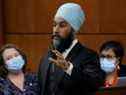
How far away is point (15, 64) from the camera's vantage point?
5.84 metres

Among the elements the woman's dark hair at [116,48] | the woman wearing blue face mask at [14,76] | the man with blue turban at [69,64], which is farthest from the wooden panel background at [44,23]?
the man with blue turban at [69,64]

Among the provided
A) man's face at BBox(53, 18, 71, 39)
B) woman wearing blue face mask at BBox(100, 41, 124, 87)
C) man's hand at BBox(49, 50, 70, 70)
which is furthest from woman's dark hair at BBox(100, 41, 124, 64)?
man's hand at BBox(49, 50, 70, 70)

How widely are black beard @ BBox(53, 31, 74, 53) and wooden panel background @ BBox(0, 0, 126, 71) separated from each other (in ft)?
10.1

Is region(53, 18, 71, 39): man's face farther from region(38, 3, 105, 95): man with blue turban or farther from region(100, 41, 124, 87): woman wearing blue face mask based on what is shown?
region(100, 41, 124, 87): woman wearing blue face mask

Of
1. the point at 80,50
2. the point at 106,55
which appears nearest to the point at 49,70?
the point at 80,50

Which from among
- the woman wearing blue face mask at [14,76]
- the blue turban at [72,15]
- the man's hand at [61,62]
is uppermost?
the blue turban at [72,15]

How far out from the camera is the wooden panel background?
26.6 feet

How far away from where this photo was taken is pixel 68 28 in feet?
16.4

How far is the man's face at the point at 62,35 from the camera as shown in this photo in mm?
4965

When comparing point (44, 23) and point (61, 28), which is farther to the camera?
point (44, 23)

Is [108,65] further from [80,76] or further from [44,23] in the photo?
[44,23]

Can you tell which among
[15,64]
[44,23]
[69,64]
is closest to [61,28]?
[69,64]

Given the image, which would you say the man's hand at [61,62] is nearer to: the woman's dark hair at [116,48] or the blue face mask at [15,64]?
the blue face mask at [15,64]

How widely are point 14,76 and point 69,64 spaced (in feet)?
3.79
